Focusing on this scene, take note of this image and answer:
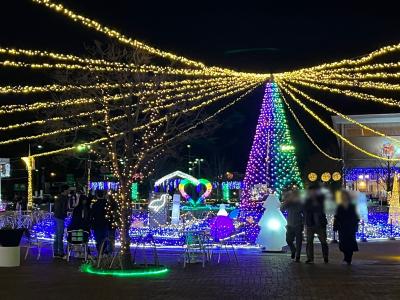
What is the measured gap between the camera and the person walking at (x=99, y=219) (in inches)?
610

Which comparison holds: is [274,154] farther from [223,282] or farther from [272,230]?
[223,282]

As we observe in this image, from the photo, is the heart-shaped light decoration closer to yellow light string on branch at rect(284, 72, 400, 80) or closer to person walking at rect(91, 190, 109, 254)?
yellow light string on branch at rect(284, 72, 400, 80)

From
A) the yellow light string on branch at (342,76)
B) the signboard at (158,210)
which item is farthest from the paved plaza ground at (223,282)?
the signboard at (158,210)

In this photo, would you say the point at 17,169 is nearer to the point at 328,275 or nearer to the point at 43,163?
the point at 43,163

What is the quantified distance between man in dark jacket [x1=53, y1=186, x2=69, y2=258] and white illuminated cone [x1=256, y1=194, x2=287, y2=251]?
5257mm

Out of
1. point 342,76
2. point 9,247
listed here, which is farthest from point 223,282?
point 342,76

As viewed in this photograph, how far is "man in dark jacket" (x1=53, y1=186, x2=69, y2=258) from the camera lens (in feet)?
53.0

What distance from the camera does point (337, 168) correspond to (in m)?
49.7

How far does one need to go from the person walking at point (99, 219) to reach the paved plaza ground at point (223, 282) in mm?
883

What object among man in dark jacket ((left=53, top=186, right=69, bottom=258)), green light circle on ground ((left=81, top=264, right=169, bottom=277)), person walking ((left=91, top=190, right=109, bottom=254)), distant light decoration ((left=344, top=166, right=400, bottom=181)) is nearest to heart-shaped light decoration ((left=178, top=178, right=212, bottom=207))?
distant light decoration ((left=344, top=166, right=400, bottom=181))

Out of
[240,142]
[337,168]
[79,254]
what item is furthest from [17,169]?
[79,254]


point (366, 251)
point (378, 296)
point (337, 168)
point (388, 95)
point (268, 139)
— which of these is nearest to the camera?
point (378, 296)

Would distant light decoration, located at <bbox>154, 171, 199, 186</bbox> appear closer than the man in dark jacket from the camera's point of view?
→ No

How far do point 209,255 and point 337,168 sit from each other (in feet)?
117
